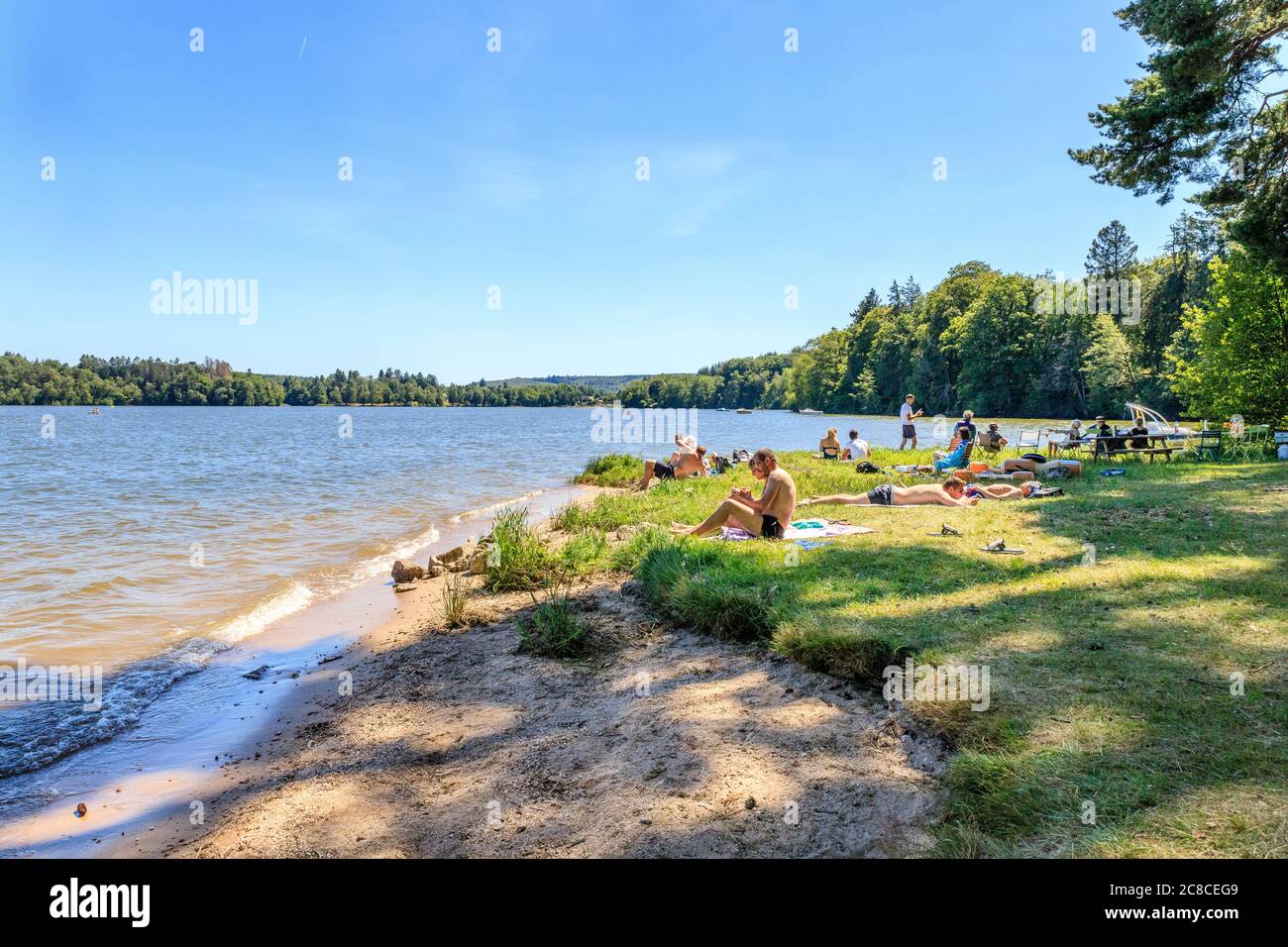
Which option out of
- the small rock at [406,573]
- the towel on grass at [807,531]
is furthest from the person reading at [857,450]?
the small rock at [406,573]

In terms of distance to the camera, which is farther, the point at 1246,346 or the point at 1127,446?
the point at 1246,346

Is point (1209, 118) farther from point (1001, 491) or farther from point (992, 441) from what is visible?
point (992, 441)

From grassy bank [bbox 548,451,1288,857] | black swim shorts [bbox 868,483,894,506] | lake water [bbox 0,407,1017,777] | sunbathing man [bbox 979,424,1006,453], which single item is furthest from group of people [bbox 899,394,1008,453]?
lake water [bbox 0,407,1017,777]

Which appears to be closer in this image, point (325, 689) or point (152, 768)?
point (152, 768)

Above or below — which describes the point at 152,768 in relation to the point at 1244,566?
below

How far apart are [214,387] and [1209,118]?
166 meters

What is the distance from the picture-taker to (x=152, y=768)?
5.48 metres

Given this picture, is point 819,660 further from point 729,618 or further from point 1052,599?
point 1052,599

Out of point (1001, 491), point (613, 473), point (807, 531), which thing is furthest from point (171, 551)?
point (1001, 491)

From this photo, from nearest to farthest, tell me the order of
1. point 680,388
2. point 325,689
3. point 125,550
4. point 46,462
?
point 325,689 → point 125,550 → point 46,462 → point 680,388

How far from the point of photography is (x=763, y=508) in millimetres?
10211

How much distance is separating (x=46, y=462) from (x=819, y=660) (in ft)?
126

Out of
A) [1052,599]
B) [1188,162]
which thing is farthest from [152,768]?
[1188,162]
